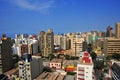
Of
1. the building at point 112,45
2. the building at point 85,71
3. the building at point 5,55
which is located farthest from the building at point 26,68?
the building at point 112,45

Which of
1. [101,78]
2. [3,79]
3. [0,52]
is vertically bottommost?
[101,78]

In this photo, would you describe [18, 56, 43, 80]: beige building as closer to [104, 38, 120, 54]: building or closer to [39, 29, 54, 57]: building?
[39, 29, 54, 57]: building

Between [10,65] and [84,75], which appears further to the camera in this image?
[10,65]

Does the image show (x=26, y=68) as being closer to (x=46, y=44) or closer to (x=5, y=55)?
(x=5, y=55)

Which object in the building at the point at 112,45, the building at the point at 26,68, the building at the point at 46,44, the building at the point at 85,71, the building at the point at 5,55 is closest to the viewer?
the building at the point at 85,71

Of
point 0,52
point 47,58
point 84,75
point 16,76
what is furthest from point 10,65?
point 84,75

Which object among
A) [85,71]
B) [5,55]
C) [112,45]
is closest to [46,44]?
[5,55]

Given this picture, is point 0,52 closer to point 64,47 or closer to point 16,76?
point 16,76

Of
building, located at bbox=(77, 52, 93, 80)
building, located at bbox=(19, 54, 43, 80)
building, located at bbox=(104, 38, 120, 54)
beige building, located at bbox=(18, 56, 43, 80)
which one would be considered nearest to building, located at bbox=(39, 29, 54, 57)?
building, located at bbox=(104, 38, 120, 54)

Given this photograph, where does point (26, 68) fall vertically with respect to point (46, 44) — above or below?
below

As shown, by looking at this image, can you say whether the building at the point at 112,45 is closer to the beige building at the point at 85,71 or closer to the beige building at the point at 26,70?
the beige building at the point at 26,70

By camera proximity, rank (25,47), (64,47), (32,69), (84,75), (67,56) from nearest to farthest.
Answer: (84,75)
(32,69)
(67,56)
(25,47)
(64,47)
